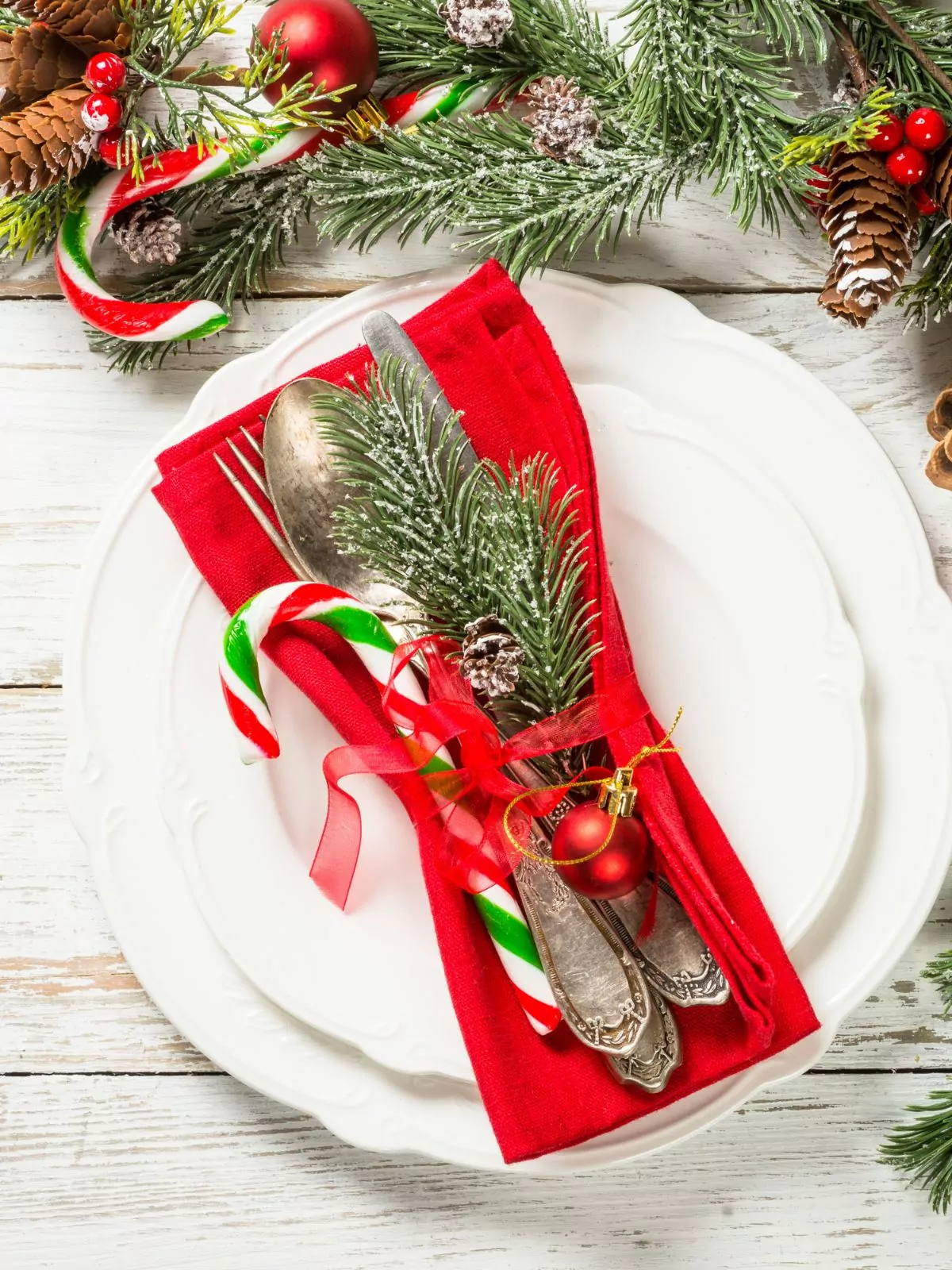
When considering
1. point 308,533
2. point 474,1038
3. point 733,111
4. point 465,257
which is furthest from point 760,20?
point 474,1038

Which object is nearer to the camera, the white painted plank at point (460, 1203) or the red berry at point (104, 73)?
the red berry at point (104, 73)

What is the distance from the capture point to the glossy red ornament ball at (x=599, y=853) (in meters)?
0.73

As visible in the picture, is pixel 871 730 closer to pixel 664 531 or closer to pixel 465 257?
pixel 664 531

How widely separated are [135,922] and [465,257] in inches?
26.8

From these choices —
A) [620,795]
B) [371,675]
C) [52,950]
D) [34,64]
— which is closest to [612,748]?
[620,795]

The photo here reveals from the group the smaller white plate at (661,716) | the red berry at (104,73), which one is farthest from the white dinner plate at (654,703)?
the red berry at (104,73)

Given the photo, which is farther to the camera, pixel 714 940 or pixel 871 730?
pixel 871 730

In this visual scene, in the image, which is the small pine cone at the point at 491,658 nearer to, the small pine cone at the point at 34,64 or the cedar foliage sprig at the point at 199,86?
the cedar foliage sprig at the point at 199,86

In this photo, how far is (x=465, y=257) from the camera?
94 cm

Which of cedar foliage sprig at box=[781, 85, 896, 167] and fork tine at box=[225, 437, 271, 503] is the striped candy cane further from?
cedar foliage sprig at box=[781, 85, 896, 167]

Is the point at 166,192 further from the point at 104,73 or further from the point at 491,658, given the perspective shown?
the point at 491,658

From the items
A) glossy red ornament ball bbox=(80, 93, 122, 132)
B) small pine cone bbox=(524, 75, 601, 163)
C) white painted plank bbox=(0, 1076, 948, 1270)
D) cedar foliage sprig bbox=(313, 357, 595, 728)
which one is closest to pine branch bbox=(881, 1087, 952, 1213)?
white painted plank bbox=(0, 1076, 948, 1270)

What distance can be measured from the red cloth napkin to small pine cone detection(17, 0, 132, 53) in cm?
32

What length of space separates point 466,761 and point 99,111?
608mm
